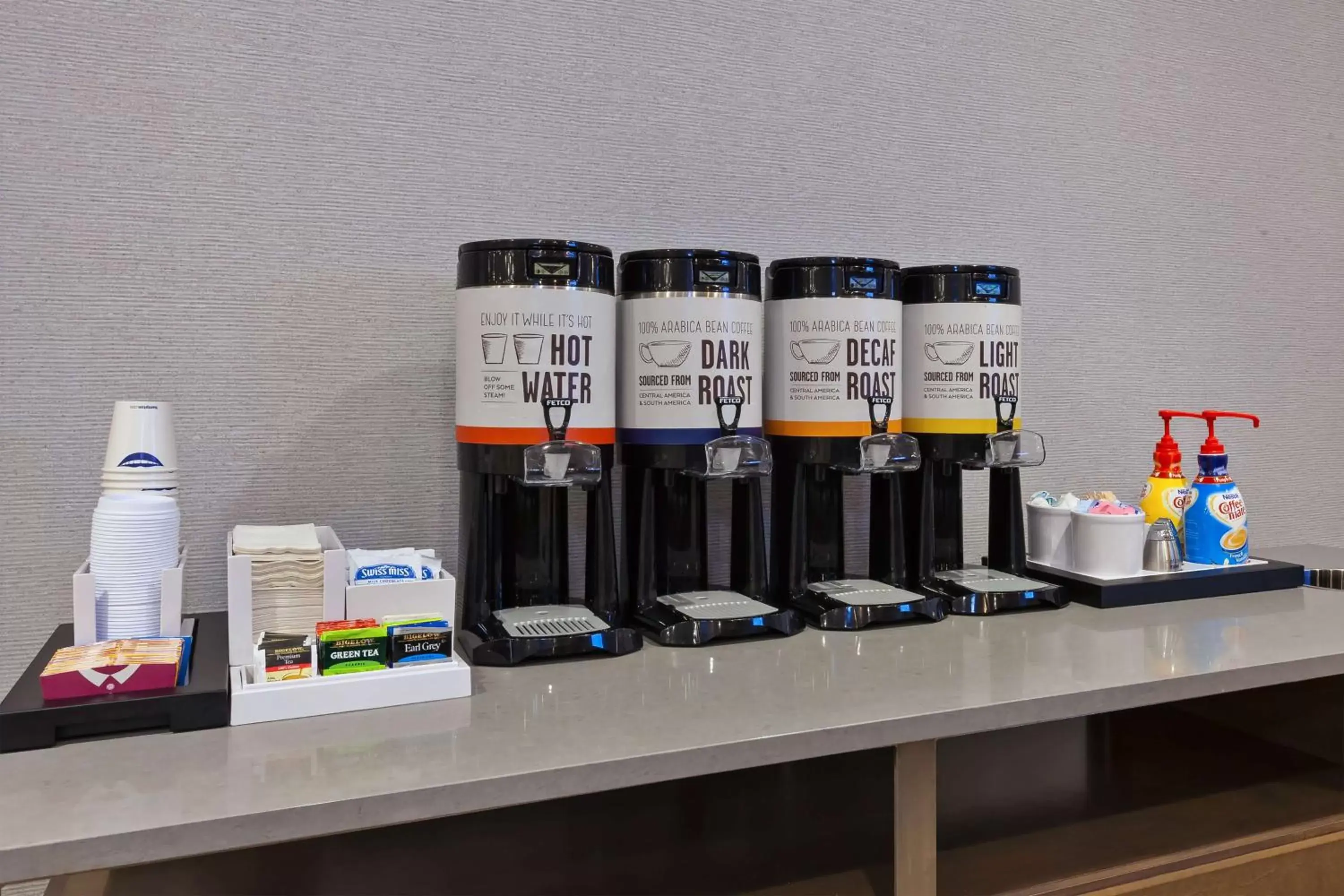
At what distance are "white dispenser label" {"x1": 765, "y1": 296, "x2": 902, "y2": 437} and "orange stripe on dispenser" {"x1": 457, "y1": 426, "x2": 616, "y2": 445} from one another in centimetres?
23

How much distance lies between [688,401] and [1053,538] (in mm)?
535

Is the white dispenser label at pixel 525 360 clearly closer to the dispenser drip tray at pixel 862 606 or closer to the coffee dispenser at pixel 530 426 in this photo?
the coffee dispenser at pixel 530 426

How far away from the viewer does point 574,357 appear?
91cm

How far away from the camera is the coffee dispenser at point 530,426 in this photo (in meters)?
0.89

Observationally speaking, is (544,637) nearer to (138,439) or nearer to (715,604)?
(715,604)

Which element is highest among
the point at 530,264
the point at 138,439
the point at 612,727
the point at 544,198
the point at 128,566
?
the point at 544,198

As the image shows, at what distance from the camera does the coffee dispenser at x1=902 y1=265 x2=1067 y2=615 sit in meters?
1.10

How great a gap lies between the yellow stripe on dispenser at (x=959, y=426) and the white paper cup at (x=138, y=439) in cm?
78

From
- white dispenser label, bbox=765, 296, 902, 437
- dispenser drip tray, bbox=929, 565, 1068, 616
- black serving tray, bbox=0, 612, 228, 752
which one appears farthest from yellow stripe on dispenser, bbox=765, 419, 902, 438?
black serving tray, bbox=0, 612, 228, 752

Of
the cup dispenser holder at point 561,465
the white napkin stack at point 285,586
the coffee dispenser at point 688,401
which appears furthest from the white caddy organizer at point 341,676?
the coffee dispenser at point 688,401

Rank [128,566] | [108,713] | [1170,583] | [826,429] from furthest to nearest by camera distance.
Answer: [1170,583] < [826,429] < [128,566] < [108,713]

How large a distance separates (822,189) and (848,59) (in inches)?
7.2

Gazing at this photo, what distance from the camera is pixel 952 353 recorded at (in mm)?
1108

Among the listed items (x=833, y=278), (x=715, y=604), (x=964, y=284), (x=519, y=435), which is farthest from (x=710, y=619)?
(x=964, y=284)
